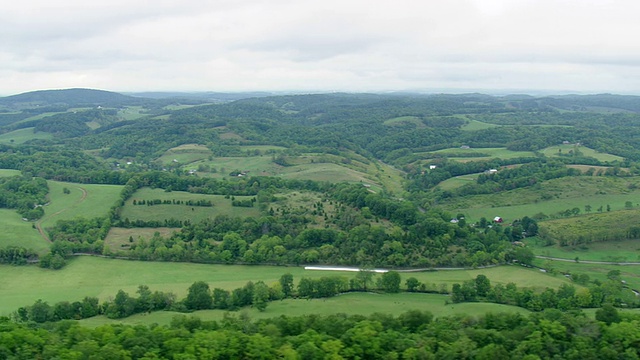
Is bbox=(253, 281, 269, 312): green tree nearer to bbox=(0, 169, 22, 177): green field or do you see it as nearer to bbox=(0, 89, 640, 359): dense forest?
bbox=(0, 89, 640, 359): dense forest

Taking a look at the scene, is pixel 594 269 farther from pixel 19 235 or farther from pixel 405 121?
pixel 405 121

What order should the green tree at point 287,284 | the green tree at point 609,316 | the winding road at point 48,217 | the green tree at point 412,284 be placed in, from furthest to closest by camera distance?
1. the winding road at point 48,217
2. the green tree at point 412,284
3. the green tree at point 287,284
4. the green tree at point 609,316

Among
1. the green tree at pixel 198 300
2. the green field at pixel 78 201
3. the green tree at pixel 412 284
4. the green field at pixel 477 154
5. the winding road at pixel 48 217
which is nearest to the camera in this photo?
the green tree at pixel 198 300

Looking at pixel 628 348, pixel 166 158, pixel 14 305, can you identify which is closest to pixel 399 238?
pixel 628 348

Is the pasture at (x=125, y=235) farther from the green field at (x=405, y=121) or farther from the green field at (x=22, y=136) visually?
the green field at (x=405, y=121)

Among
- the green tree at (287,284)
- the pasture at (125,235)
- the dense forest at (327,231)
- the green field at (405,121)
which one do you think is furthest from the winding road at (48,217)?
the green field at (405,121)

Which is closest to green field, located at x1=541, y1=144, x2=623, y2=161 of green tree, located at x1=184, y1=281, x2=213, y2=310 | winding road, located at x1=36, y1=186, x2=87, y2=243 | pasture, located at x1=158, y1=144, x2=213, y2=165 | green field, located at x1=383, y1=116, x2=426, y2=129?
green field, located at x1=383, y1=116, x2=426, y2=129
